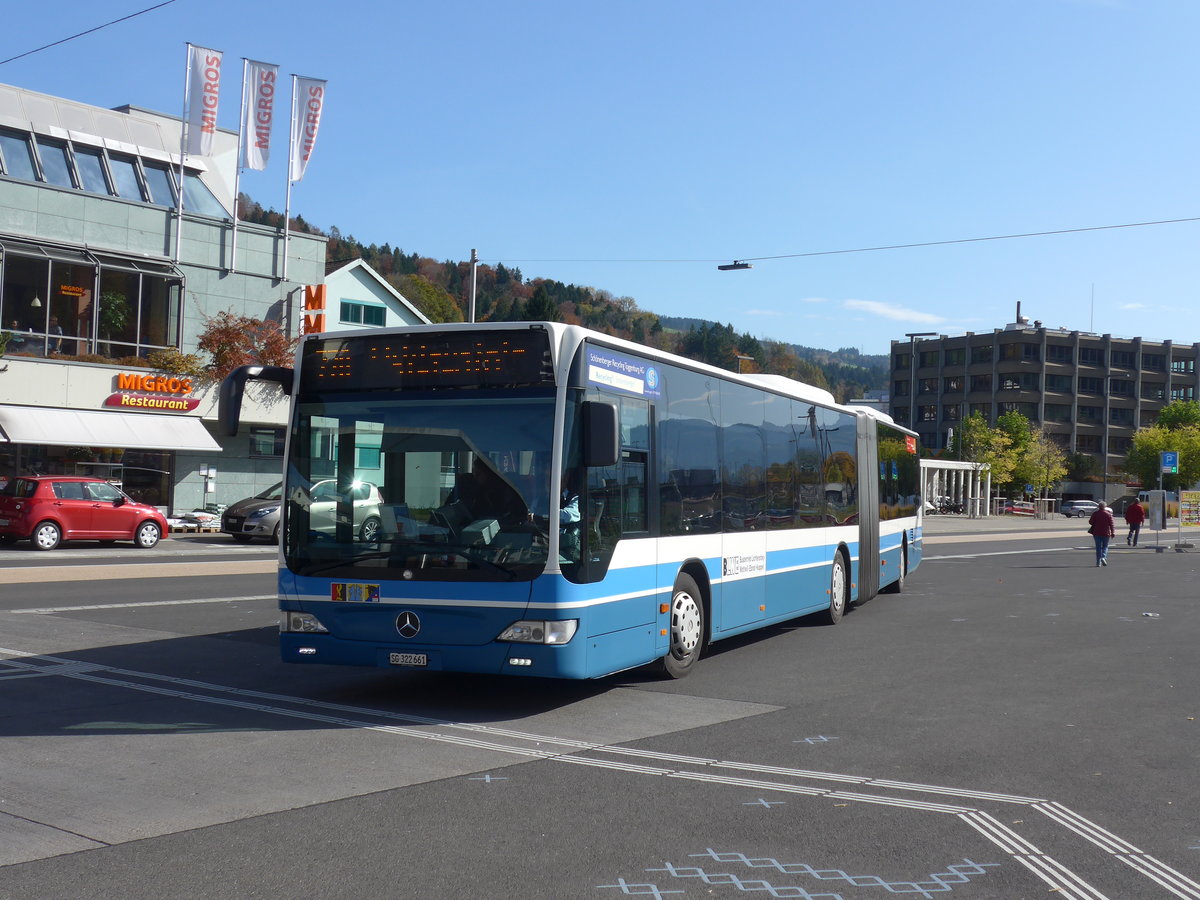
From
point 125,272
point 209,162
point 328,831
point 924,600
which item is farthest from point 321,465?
point 209,162

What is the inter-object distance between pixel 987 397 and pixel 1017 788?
137755 mm

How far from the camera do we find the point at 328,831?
19.1 ft

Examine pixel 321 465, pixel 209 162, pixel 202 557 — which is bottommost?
pixel 202 557

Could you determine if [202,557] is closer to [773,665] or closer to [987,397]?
[773,665]

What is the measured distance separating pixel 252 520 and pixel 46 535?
19.2 ft

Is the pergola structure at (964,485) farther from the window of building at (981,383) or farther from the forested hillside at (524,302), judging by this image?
the window of building at (981,383)

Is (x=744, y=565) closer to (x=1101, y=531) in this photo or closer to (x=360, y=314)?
(x=1101, y=531)

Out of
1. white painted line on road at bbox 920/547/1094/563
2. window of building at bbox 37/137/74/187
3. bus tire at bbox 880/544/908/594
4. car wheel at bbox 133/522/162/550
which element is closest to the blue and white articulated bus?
bus tire at bbox 880/544/908/594

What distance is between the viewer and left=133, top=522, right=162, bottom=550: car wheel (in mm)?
30000

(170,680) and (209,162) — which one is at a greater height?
(209,162)

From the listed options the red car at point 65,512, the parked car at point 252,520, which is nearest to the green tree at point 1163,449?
the parked car at point 252,520

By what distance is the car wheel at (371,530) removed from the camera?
9188mm

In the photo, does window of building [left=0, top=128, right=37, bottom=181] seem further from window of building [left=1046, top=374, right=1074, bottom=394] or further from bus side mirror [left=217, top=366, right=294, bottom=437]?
window of building [left=1046, top=374, right=1074, bottom=394]

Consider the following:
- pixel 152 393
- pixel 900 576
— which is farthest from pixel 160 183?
pixel 900 576
